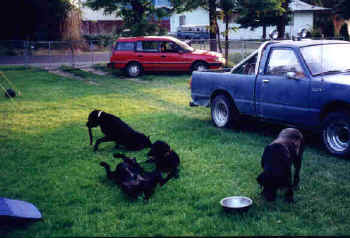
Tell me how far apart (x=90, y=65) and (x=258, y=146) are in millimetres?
17697

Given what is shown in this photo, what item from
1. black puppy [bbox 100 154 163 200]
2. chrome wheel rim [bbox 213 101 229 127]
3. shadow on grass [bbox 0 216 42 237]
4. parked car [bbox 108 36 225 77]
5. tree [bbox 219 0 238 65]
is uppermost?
tree [bbox 219 0 238 65]

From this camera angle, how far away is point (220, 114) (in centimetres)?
876

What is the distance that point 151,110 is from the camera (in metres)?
11.0

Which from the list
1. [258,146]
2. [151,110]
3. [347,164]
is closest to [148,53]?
[151,110]

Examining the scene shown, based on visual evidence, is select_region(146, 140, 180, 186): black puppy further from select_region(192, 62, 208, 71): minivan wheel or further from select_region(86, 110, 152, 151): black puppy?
select_region(192, 62, 208, 71): minivan wheel

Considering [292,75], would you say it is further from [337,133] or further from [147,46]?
[147,46]

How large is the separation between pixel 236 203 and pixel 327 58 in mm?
3561

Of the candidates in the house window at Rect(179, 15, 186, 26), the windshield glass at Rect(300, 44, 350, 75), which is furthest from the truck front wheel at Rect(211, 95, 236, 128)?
the house window at Rect(179, 15, 186, 26)

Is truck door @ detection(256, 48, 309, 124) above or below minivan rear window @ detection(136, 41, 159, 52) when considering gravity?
below

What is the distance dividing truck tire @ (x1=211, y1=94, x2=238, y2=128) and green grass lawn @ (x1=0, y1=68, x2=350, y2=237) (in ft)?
0.86

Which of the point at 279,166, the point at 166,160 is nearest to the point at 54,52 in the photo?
the point at 166,160

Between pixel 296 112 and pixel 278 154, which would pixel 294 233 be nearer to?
pixel 278 154

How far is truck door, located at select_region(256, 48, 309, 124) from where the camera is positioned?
22.0 feet

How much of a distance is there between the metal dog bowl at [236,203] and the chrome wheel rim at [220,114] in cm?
405
